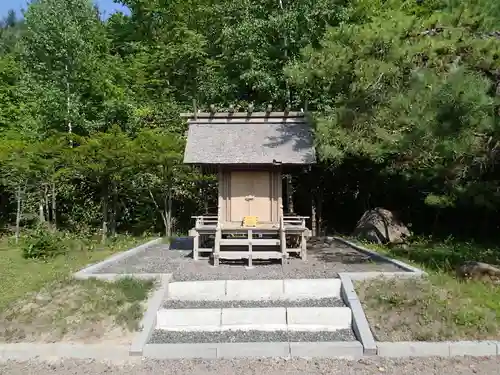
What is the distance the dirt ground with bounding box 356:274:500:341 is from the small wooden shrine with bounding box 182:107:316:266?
317 centimetres

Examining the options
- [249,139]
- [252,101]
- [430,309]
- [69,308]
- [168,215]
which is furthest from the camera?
[252,101]

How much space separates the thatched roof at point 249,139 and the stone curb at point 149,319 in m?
3.57

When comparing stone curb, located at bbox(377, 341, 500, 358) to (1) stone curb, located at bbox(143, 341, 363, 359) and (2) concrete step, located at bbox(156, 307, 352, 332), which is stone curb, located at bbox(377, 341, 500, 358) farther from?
(2) concrete step, located at bbox(156, 307, 352, 332)

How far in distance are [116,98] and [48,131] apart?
2.98 metres

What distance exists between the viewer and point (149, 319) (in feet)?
20.9

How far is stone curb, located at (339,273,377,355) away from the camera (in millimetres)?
5719

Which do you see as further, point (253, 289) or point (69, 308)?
point (253, 289)

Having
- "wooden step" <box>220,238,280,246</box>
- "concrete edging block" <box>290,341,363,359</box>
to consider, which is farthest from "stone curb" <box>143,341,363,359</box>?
"wooden step" <box>220,238,280,246</box>

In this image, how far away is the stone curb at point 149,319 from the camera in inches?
226

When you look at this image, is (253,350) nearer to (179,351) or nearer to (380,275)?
(179,351)

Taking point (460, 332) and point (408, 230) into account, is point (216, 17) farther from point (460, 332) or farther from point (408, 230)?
point (460, 332)

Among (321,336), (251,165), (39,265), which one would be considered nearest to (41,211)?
(39,265)

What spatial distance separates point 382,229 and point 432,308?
8.29 m

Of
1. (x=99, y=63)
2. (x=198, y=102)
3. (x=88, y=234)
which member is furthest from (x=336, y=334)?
(x=99, y=63)
